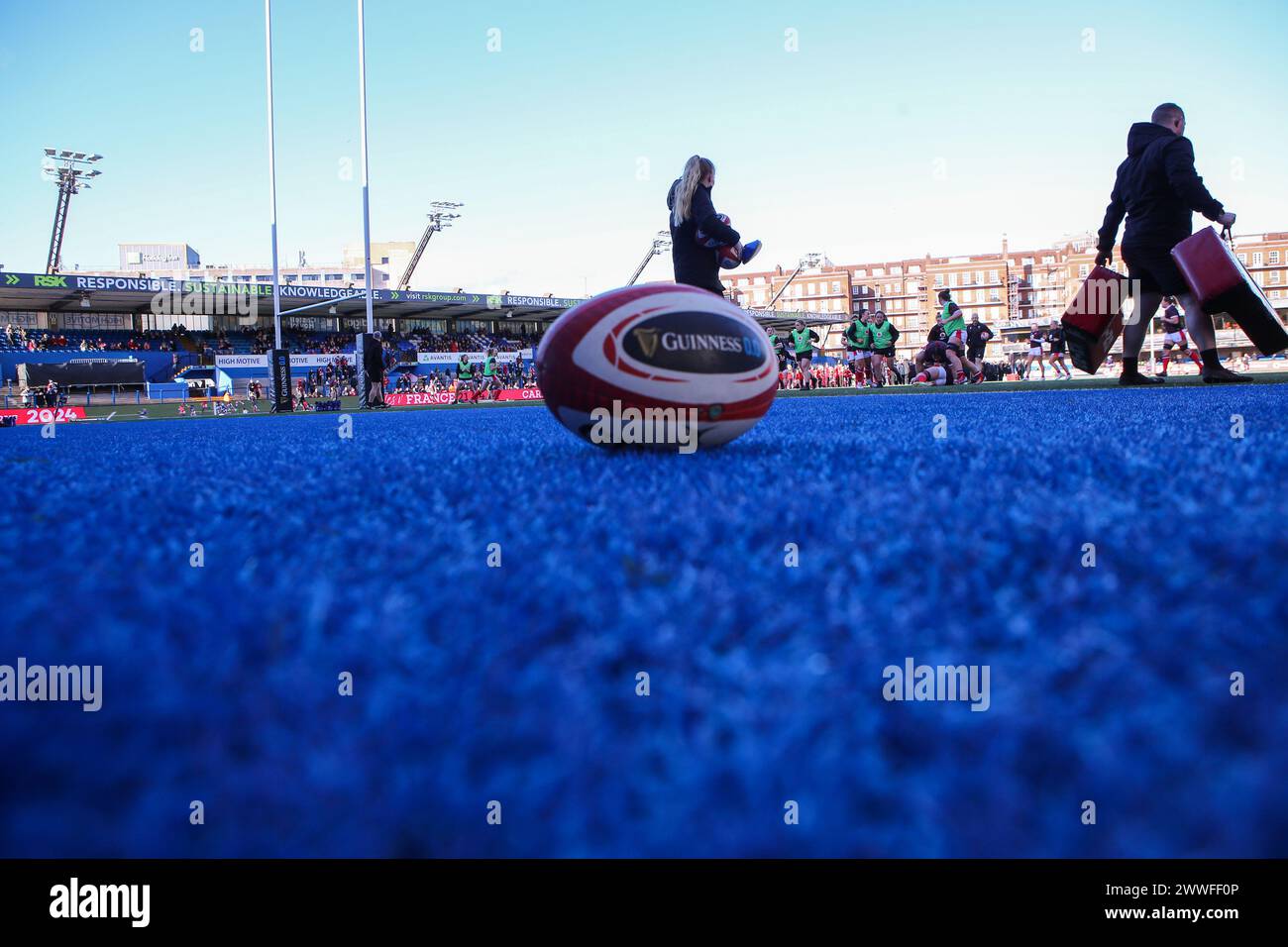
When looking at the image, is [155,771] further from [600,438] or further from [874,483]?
[600,438]

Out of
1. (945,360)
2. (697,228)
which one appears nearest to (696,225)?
(697,228)

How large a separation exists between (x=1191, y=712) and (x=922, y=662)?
24 centimetres

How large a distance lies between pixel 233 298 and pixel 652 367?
4489 cm

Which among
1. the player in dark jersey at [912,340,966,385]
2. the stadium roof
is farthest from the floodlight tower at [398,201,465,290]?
the player in dark jersey at [912,340,966,385]

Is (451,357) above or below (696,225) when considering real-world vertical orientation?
above

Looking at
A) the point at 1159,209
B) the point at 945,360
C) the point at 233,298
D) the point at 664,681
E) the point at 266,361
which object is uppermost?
the point at 233,298

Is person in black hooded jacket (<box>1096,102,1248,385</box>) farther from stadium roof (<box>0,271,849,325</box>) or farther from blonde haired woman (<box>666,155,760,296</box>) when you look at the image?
stadium roof (<box>0,271,849,325</box>)

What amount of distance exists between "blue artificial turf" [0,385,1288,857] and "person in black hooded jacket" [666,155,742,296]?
4.38 meters

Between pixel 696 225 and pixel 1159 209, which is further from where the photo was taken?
pixel 1159 209

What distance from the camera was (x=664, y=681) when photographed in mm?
821

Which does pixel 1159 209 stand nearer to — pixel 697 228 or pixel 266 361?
pixel 697 228

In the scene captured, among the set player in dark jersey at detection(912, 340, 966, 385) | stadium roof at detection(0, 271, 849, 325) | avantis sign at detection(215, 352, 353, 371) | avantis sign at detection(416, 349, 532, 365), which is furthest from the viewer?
avantis sign at detection(416, 349, 532, 365)

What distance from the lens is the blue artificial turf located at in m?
0.62
